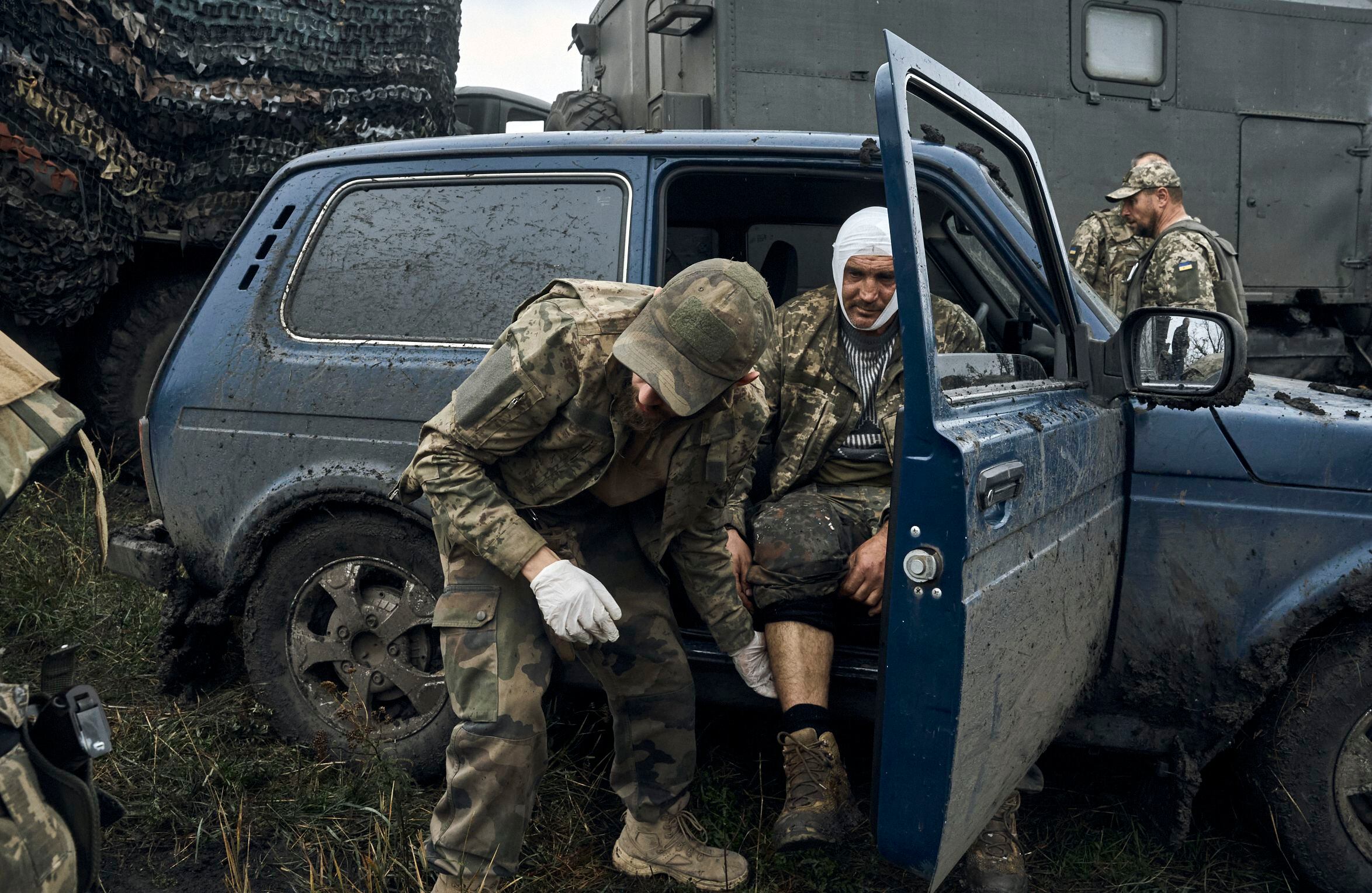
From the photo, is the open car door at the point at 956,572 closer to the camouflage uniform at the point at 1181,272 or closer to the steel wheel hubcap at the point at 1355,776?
the steel wheel hubcap at the point at 1355,776

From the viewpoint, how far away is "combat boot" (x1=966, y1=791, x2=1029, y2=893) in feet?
8.21

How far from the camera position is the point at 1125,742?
263cm

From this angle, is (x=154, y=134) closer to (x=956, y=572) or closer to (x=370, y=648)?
(x=370, y=648)

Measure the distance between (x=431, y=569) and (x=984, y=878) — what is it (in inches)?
62.1

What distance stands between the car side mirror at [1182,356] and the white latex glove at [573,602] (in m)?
1.24

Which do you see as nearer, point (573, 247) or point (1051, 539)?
point (1051, 539)

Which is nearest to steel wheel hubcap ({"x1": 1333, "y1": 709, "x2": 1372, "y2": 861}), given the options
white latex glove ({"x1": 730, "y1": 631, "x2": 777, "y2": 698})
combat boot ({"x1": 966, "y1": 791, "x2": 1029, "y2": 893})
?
combat boot ({"x1": 966, "y1": 791, "x2": 1029, "y2": 893})

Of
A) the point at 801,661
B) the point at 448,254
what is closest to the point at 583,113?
the point at 448,254

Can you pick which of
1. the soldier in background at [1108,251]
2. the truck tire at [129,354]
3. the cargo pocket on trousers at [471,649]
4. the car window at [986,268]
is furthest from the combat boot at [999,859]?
the truck tire at [129,354]

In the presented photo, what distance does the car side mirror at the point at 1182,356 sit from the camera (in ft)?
7.27

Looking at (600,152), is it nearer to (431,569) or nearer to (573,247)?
(573,247)

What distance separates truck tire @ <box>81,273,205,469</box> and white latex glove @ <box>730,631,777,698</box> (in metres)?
4.67

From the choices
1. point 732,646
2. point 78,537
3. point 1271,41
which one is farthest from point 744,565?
point 1271,41

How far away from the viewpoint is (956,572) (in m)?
1.81
